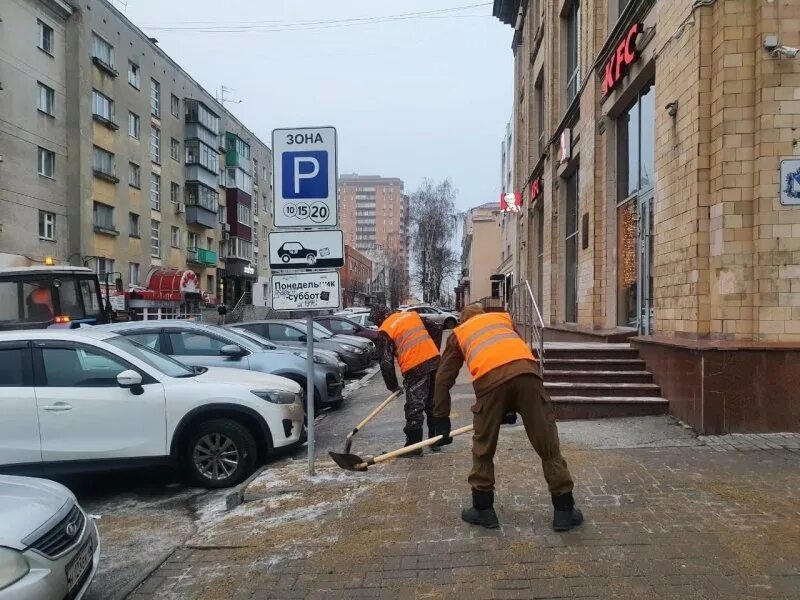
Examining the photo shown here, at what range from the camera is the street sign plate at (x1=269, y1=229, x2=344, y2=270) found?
566 centimetres

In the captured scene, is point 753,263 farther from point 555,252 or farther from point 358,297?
point 358,297

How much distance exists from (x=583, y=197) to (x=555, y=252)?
4.15 meters

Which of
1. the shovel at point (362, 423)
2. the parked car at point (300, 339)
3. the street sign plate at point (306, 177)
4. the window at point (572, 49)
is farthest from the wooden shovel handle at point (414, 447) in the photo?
the window at point (572, 49)

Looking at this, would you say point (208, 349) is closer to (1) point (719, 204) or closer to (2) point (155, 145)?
(1) point (719, 204)

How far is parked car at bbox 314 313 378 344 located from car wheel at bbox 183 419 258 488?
1248 centimetres

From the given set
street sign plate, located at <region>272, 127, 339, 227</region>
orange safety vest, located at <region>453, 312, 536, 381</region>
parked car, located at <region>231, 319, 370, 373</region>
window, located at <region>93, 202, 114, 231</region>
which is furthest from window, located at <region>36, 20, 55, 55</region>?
orange safety vest, located at <region>453, 312, 536, 381</region>

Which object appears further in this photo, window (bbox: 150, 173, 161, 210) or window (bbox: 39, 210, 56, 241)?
window (bbox: 150, 173, 161, 210)

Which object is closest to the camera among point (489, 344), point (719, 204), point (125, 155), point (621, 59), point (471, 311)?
point (489, 344)

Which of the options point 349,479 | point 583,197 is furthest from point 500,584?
point 583,197

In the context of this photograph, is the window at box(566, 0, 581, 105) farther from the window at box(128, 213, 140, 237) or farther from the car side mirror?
the window at box(128, 213, 140, 237)

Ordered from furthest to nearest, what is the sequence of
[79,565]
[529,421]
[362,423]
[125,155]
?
[125,155] → [362,423] → [529,421] → [79,565]

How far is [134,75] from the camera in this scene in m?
33.3

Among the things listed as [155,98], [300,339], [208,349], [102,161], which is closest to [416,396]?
[208,349]

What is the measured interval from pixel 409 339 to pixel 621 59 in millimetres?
6467
